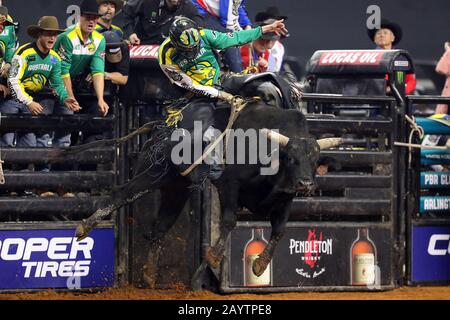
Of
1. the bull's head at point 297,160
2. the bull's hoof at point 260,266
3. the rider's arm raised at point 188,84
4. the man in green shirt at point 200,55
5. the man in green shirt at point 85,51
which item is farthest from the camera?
the man in green shirt at point 85,51

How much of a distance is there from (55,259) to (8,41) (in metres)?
1.97

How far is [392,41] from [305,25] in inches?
295

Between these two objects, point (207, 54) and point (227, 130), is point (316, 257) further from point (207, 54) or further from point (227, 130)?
point (207, 54)

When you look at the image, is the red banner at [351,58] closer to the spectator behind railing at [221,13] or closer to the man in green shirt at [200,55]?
the spectator behind railing at [221,13]

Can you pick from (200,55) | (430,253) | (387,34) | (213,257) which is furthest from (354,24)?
(213,257)

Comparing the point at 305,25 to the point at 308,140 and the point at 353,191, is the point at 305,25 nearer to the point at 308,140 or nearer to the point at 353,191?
the point at 353,191

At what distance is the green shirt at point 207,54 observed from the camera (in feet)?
30.3

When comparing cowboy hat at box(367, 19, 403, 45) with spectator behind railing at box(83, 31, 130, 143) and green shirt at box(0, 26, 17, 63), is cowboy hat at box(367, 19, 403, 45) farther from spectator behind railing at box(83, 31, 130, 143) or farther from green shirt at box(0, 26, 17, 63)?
green shirt at box(0, 26, 17, 63)

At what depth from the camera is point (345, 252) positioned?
10617mm

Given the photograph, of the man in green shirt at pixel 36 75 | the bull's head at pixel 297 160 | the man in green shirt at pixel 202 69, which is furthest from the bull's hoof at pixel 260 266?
the man in green shirt at pixel 36 75

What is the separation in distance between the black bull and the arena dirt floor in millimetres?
554

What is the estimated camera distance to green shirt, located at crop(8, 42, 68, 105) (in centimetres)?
962

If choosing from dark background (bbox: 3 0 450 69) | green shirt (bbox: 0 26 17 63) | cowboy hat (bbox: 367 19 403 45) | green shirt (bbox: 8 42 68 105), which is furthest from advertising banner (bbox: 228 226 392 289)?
dark background (bbox: 3 0 450 69)
